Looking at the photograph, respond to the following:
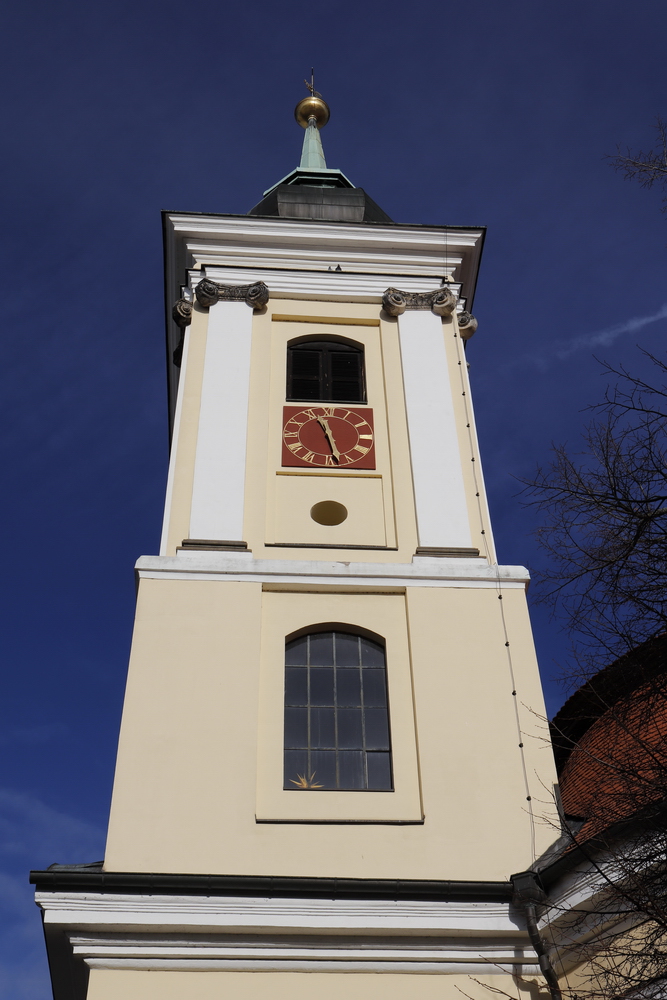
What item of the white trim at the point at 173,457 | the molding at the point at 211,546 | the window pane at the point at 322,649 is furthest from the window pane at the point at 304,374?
the window pane at the point at 322,649

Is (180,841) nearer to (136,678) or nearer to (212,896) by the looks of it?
(212,896)

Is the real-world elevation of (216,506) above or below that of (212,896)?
above

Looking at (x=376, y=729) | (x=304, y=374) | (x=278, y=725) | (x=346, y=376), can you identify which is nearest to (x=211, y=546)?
(x=278, y=725)

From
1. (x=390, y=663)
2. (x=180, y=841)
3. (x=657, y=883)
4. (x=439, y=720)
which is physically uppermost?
(x=390, y=663)

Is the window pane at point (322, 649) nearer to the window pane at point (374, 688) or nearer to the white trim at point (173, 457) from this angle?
the window pane at point (374, 688)

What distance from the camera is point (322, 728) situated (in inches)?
462

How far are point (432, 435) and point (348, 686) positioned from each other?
12.8 ft

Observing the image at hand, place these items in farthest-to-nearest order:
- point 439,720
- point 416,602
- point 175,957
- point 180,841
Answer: point 416,602 < point 439,720 < point 180,841 < point 175,957

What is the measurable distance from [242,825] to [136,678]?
189cm

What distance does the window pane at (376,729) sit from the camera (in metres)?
11.7

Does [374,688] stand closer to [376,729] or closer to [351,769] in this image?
[376,729]

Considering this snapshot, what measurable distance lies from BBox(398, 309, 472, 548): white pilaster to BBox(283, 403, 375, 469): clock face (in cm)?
59

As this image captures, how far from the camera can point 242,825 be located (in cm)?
1059

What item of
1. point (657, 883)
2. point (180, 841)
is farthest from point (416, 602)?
point (657, 883)
